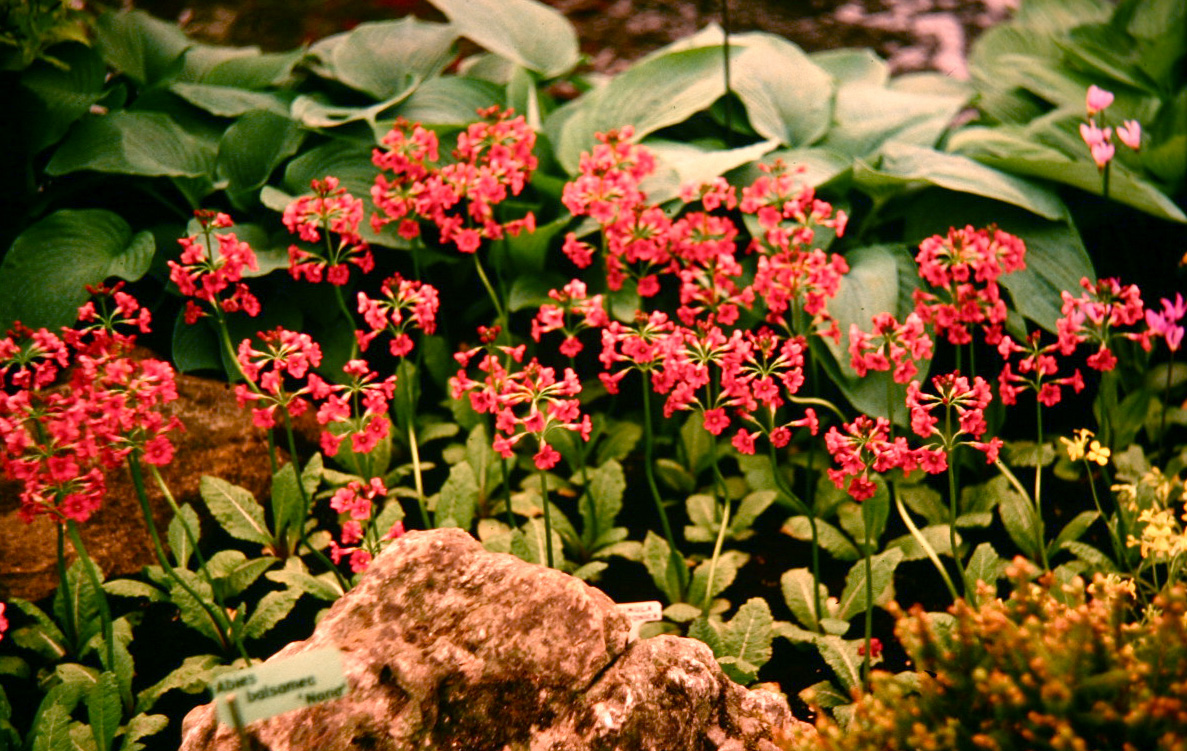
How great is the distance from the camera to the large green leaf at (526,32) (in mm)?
3740

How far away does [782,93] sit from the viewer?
3682mm

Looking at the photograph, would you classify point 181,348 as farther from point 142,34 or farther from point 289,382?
point 142,34

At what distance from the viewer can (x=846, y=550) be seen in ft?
9.05

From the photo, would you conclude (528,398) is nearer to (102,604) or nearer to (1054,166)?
(102,604)

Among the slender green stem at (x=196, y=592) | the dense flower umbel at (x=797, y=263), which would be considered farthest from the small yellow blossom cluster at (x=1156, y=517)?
the slender green stem at (x=196, y=592)

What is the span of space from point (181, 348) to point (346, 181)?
31.7 inches

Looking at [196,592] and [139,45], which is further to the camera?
[139,45]

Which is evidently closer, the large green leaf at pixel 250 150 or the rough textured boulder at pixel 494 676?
the rough textured boulder at pixel 494 676

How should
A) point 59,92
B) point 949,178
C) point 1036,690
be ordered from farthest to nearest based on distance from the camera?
point 59,92 → point 949,178 → point 1036,690

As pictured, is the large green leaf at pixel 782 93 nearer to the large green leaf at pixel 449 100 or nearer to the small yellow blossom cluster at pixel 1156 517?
the large green leaf at pixel 449 100

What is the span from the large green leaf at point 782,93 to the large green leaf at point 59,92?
2.38m

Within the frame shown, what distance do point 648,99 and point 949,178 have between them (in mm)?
1147

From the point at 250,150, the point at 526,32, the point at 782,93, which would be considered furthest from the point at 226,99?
the point at 782,93

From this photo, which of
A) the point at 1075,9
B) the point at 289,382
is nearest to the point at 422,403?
the point at 289,382
